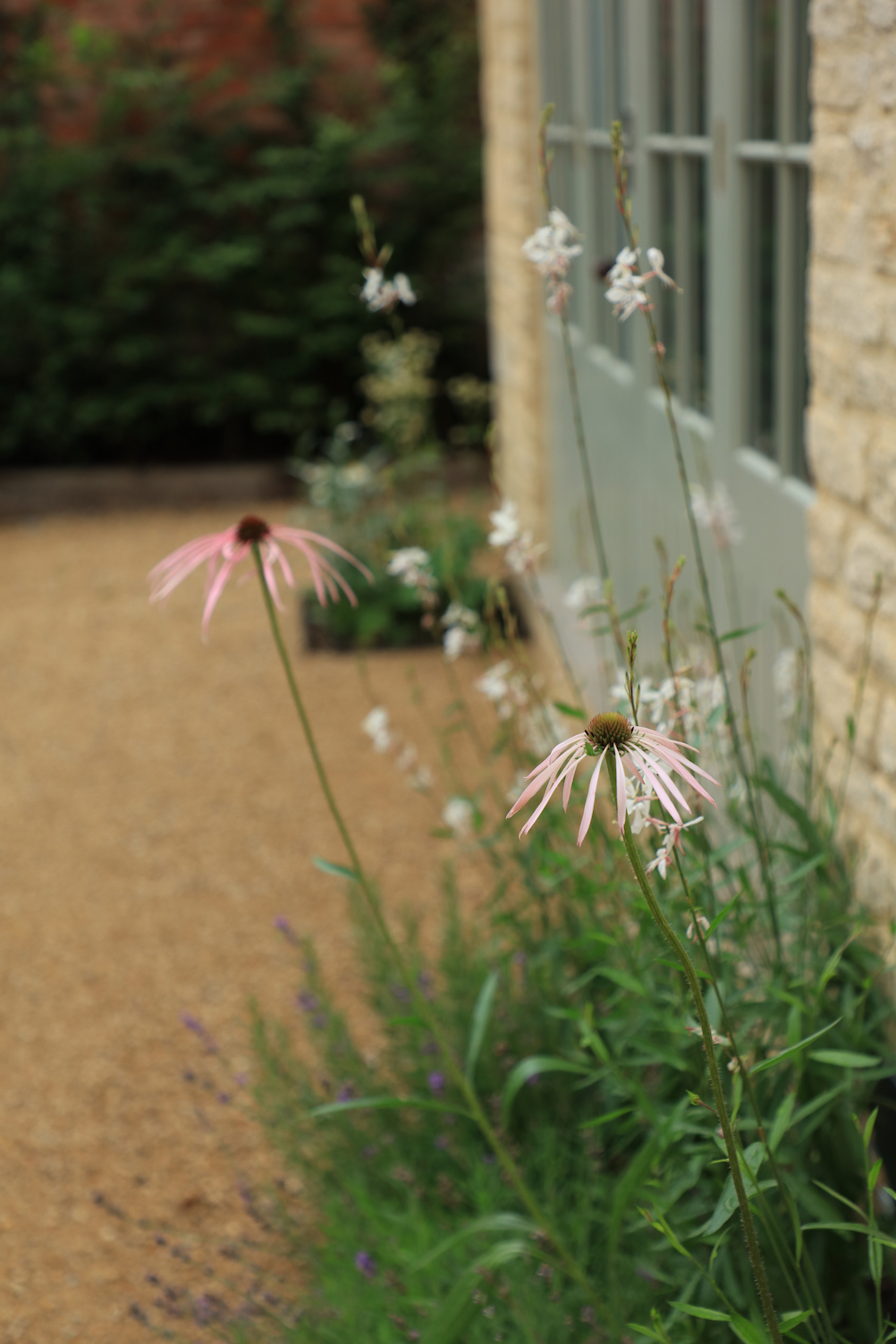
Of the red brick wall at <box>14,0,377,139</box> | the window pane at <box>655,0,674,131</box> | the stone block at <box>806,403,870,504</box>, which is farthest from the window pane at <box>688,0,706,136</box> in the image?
the red brick wall at <box>14,0,377,139</box>

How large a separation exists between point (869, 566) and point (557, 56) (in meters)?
3.01

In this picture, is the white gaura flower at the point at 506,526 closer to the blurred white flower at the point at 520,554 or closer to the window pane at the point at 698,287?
the blurred white flower at the point at 520,554

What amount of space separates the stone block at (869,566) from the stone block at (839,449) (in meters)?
0.06

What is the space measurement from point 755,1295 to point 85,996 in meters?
1.95

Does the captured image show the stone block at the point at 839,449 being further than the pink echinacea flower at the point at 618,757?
Yes

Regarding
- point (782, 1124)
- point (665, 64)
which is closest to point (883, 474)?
point (782, 1124)

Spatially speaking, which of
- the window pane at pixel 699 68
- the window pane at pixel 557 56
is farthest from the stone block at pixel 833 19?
the window pane at pixel 557 56

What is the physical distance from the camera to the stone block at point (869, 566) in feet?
6.10

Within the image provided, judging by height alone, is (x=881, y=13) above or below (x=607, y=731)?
above

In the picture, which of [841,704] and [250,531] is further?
[841,704]

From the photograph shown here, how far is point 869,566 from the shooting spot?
1934 mm

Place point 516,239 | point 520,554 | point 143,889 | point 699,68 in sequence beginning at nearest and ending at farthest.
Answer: point 520,554, point 699,68, point 143,889, point 516,239

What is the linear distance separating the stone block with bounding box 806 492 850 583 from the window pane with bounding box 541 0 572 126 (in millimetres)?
2587

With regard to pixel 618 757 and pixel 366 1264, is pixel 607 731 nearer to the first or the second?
pixel 618 757
